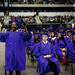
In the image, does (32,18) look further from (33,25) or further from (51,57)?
(51,57)

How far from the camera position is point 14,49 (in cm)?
870

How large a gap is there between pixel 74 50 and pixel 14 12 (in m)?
29.1

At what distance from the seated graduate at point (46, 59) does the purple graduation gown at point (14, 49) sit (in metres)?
0.67

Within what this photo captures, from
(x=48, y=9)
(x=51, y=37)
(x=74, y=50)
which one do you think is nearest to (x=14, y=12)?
(x=48, y=9)

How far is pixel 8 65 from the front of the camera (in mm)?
8805

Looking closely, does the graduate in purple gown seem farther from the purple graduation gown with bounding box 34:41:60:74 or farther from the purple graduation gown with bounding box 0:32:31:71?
the purple graduation gown with bounding box 34:41:60:74

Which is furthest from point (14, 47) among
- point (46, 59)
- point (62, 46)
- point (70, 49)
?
point (62, 46)

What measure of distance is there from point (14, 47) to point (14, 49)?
55mm

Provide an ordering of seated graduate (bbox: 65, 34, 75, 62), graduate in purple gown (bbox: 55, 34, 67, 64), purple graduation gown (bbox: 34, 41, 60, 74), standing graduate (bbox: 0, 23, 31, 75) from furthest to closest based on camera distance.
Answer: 1. graduate in purple gown (bbox: 55, 34, 67, 64)
2. seated graduate (bbox: 65, 34, 75, 62)
3. standing graduate (bbox: 0, 23, 31, 75)
4. purple graduation gown (bbox: 34, 41, 60, 74)

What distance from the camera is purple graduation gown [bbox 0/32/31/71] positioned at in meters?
8.64

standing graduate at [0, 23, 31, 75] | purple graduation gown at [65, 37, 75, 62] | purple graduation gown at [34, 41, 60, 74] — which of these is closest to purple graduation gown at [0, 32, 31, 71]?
standing graduate at [0, 23, 31, 75]

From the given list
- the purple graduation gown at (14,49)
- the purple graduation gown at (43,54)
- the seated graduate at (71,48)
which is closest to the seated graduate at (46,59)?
the purple graduation gown at (43,54)

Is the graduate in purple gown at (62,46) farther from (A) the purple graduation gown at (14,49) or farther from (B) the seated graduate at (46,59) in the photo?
(B) the seated graduate at (46,59)

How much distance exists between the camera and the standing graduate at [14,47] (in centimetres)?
863
